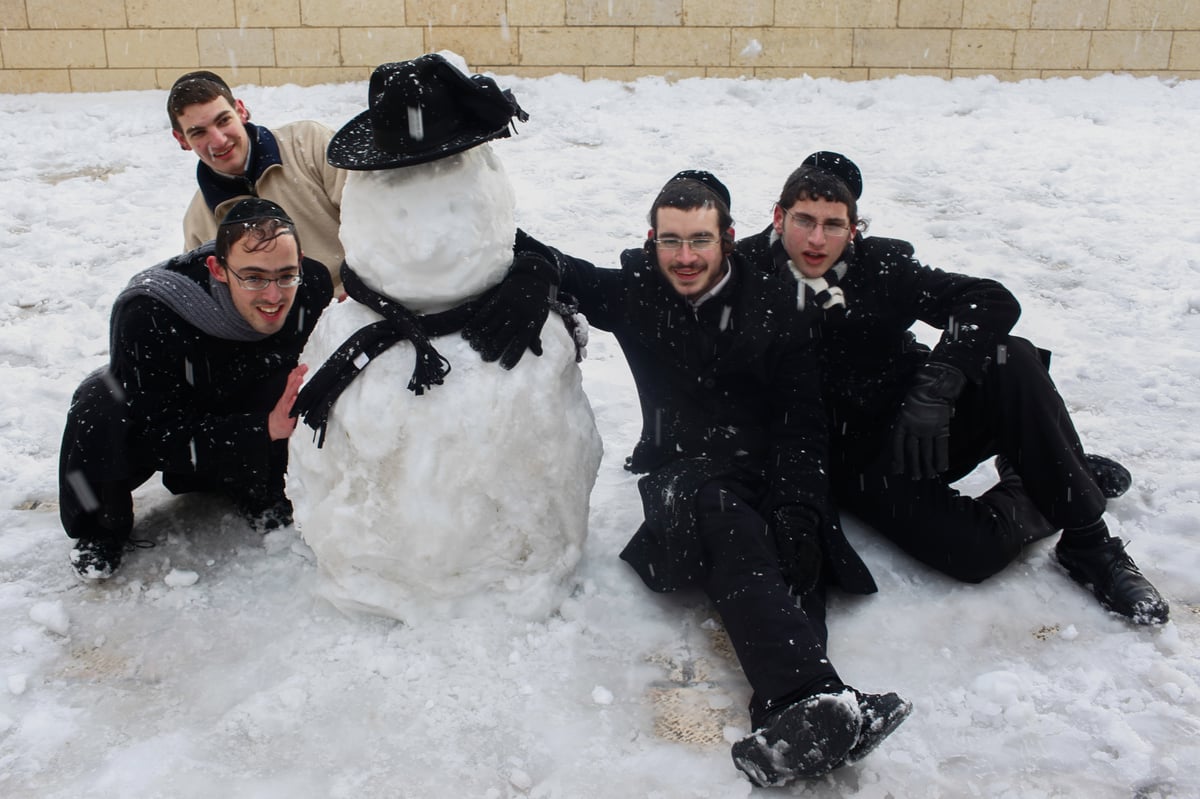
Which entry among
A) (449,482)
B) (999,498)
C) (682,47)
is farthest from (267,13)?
(999,498)

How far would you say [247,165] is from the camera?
3719 mm

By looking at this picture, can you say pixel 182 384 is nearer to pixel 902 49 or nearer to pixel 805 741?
pixel 805 741

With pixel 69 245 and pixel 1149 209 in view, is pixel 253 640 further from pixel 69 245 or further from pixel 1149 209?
pixel 1149 209

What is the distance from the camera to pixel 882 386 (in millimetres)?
3164

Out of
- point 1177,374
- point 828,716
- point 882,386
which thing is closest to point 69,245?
point 882,386

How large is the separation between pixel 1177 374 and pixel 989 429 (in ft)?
5.79

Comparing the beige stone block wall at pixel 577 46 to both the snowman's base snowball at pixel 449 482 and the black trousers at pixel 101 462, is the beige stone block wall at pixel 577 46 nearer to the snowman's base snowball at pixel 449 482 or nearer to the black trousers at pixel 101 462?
the black trousers at pixel 101 462

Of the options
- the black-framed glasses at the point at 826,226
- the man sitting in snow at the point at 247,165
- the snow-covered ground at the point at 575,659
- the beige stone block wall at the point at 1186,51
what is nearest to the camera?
the snow-covered ground at the point at 575,659

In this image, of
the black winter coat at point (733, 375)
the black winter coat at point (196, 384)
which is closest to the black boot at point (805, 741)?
the black winter coat at point (733, 375)

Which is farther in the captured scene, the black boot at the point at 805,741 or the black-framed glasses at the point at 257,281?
the black-framed glasses at the point at 257,281

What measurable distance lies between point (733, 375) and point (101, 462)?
6.25 ft

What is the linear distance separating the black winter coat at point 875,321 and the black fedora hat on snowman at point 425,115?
106cm

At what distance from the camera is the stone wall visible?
8.28 meters

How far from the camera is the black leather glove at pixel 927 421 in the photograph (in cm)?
294
